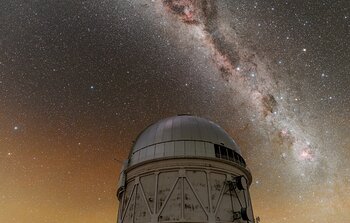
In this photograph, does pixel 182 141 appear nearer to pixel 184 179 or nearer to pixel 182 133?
pixel 182 133

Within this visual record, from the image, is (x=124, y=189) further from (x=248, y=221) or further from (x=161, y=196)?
(x=248, y=221)

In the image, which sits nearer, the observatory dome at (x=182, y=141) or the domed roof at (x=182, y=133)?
the observatory dome at (x=182, y=141)

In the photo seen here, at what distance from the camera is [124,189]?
16.1 meters

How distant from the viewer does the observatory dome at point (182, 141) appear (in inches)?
603

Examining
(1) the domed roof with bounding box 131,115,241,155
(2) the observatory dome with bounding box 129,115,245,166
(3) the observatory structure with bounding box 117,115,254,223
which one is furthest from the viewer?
(1) the domed roof with bounding box 131,115,241,155

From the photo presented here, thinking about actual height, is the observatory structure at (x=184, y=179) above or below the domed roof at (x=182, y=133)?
below

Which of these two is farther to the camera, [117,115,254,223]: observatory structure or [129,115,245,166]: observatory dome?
[129,115,245,166]: observatory dome

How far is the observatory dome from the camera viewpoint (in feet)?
50.3

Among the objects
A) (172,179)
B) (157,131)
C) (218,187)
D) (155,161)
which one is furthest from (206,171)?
(157,131)

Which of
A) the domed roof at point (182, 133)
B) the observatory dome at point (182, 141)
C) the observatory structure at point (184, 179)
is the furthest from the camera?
the domed roof at point (182, 133)

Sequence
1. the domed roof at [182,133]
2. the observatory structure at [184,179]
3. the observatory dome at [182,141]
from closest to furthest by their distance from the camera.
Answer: the observatory structure at [184,179]
the observatory dome at [182,141]
the domed roof at [182,133]

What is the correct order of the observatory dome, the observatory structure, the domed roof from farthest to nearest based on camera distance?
the domed roof < the observatory dome < the observatory structure

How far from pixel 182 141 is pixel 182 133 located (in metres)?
0.68

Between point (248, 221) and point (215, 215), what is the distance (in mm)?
2583
